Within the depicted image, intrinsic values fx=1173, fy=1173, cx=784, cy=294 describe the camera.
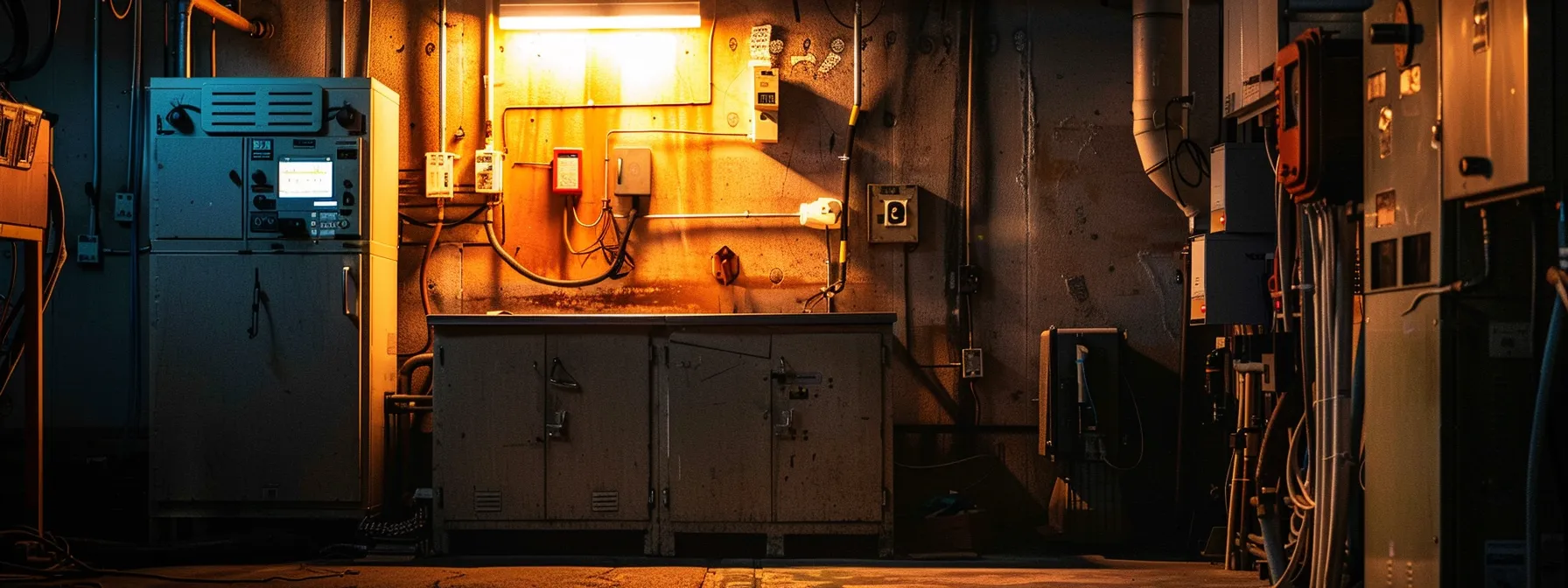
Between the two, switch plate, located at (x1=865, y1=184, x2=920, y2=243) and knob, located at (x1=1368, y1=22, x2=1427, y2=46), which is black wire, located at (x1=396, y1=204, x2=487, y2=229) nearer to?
switch plate, located at (x1=865, y1=184, x2=920, y2=243)

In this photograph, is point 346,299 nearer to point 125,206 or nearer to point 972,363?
point 125,206

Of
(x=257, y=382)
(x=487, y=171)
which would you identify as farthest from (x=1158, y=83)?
(x=257, y=382)

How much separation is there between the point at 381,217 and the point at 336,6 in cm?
138

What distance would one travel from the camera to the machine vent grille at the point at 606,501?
5.48 metres

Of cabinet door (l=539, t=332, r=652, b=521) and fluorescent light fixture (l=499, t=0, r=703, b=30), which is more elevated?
fluorescent light fixture (l=499, t=0, r=703, b=30)

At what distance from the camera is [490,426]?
5.51 meters

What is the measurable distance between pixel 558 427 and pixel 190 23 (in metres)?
3.00

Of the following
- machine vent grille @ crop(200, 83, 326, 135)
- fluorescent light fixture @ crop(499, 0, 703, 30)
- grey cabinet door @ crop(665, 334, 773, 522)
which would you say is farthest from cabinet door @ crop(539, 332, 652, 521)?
fluorescent light fixture @ crop(499, 0, 703, 30)

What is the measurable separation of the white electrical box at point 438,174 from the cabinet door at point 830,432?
2.11 m

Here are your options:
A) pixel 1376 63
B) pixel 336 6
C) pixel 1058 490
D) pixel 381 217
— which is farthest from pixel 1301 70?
pixel 336 6

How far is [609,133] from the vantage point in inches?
252

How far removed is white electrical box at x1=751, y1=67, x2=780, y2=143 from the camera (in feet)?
20.4

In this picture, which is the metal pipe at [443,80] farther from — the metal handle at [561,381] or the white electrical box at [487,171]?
the metal handle at [561,381]

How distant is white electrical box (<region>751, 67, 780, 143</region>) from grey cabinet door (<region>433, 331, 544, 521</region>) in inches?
65.3
